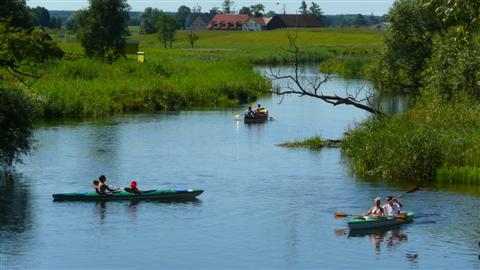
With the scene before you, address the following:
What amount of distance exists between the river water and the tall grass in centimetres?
955

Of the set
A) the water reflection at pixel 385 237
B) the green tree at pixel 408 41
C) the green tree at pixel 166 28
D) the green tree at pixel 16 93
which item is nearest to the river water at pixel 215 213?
the water reflection at pixel 385 237

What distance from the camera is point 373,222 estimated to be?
34.7m

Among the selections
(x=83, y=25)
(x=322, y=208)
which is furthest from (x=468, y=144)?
(x=83, y=25)

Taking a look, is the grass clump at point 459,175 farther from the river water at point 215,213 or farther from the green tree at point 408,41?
the green tree at point 408,41

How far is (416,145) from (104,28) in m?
54.0

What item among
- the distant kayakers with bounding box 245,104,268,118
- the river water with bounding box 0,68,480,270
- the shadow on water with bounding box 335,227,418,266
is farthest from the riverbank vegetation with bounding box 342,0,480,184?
the distant kayakers with bounding box 245,104,268,118

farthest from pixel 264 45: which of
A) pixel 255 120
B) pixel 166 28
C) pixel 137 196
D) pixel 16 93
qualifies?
pixel 137 196

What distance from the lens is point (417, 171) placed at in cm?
4184

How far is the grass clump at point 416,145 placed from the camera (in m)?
41.5

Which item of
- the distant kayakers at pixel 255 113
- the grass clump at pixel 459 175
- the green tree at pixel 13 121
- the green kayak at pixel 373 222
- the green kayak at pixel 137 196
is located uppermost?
the green tree at pixel 13 121

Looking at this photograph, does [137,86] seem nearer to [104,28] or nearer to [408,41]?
[104,28]

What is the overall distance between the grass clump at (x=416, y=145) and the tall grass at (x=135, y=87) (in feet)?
72.3

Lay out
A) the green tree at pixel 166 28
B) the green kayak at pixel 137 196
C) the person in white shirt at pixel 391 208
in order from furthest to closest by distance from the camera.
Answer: the green tree at pixel 166 28
the green kayak at pixel 137 196
the person in white shirt at pixel 391 208

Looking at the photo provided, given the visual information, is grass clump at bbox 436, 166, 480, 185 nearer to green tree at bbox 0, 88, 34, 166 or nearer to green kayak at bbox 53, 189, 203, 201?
green kayak at bbox 53, 189, 203, 201
